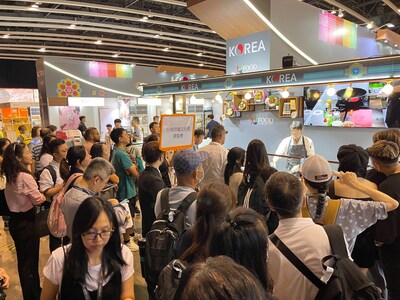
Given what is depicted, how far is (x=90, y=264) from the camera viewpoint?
1560 mm

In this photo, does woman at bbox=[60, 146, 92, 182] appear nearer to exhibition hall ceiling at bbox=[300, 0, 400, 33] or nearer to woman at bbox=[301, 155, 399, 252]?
woman at bbox=[301, 155, 399, 252]

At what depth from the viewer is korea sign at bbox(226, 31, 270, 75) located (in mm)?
6180

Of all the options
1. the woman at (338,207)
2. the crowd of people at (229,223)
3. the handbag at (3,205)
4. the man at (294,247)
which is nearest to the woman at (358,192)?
the crowd of people at (229,223)

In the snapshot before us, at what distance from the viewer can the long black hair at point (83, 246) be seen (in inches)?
59.7

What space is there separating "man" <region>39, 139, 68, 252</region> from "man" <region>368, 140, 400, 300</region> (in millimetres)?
2808

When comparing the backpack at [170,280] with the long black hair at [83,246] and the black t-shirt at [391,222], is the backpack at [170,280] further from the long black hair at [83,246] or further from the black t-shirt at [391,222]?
the black t-shirt at [391,222]

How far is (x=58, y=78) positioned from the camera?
34.0 feet

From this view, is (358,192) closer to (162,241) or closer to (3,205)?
(162,241)

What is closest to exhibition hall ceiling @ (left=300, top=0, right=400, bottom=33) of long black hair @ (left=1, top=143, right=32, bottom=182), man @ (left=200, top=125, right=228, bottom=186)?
man @ (left=200, top=125, right=228, bottom=186)

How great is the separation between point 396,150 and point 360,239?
681 millimetres

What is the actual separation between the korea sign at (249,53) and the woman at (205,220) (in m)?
5.11

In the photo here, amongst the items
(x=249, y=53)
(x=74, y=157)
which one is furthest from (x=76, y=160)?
(x=249, y=53)

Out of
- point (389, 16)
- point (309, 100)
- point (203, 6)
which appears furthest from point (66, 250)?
point (389, 16)

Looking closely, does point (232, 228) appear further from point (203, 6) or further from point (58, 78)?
point (58, 78)
